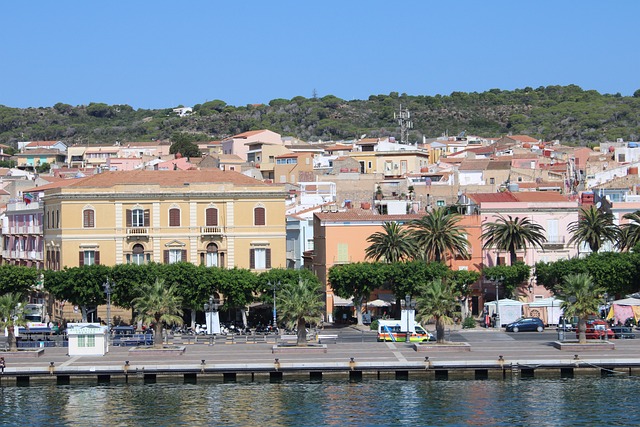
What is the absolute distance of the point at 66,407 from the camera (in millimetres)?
51625

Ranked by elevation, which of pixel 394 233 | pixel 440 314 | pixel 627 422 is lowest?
pixel 627 422

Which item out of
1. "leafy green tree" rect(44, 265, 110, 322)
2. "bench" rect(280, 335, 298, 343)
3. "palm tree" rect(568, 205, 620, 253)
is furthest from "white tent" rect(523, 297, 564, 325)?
"leafy green tree" rect(44, 265, 110, 322)

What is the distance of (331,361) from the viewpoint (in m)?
58.6

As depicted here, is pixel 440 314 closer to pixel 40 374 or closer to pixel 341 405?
pixel 341 405

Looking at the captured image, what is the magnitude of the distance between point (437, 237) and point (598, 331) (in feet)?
55.6

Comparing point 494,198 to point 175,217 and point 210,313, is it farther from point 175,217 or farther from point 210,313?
point 210,313

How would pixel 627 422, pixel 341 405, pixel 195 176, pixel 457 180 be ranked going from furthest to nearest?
pixel 457 180 < pixel 195 176 < pixel 341 405 < pixel 627 422

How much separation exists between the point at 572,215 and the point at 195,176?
2625 cm

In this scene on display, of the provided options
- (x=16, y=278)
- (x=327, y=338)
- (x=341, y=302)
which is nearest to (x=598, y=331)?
(x=327, y=338)

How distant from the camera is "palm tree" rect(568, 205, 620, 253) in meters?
84.0

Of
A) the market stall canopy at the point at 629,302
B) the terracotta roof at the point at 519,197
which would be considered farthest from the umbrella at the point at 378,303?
the market stall canopy at the point at 629,302

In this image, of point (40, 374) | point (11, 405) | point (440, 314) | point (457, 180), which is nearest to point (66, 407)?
point (11, 405)

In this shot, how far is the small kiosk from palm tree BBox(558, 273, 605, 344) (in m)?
23.3

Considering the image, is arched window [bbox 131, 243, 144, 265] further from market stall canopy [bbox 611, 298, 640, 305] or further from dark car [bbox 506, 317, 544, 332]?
market stall canopy [bbox 611, 298, 640, 305]
